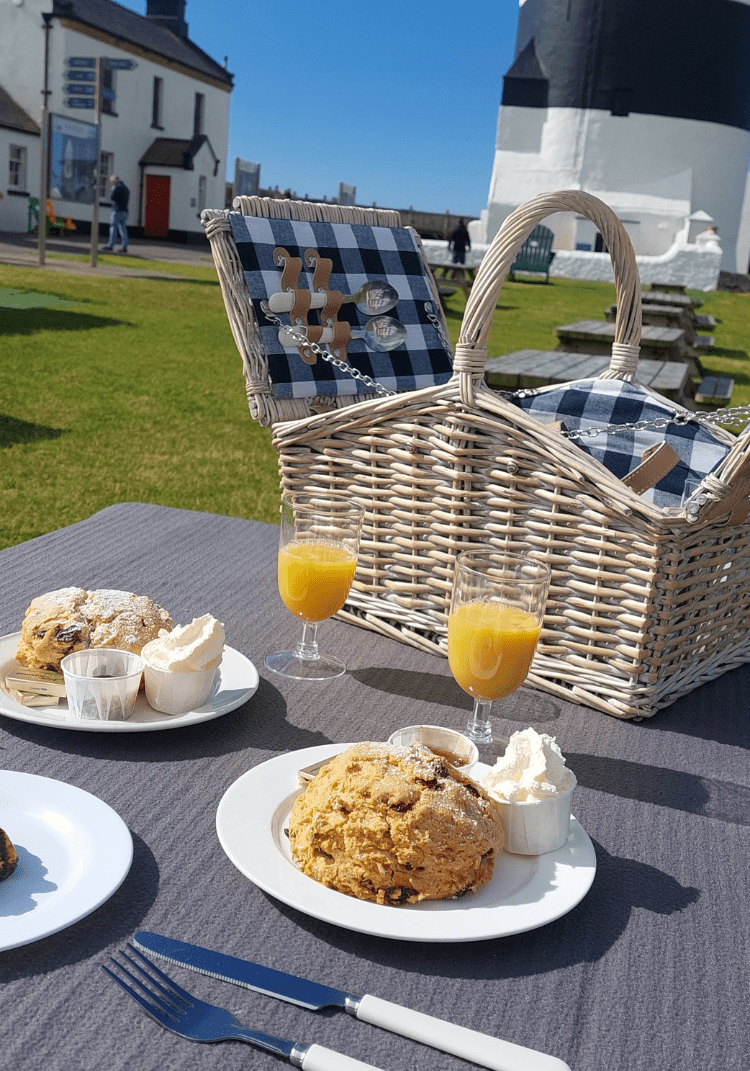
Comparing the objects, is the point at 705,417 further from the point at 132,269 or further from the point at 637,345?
the point at 132,269

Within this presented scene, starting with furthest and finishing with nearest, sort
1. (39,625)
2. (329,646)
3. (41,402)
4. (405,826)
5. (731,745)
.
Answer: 1. (41,402)
2. (329,646)
3. (731,745)
4. (39,625)
5. (405,826)

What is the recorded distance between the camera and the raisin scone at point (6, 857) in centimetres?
73

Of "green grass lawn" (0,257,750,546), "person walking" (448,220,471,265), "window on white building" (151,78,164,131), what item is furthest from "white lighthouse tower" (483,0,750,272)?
"green grass lawn" (0,257,750,546)

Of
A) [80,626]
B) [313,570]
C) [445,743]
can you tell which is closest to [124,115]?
[313,570]

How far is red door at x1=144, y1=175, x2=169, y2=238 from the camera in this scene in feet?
85.1

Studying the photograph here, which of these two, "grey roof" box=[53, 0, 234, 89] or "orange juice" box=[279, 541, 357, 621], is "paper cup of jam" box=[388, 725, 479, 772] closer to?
"orange juice" box=[279, 541, 357, 621]

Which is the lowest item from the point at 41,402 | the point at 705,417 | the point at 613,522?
the point at 41,402

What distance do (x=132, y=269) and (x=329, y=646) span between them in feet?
50.0

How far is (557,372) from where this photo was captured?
4.59 m

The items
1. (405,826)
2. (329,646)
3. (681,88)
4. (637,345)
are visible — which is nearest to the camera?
(405,826)

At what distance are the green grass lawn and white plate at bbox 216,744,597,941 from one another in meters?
2.57

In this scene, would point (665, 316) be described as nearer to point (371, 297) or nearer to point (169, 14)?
point (371, 297)

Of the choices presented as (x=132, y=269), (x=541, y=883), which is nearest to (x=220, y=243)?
(x=541, y=883)

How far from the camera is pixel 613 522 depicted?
124 centimetres
